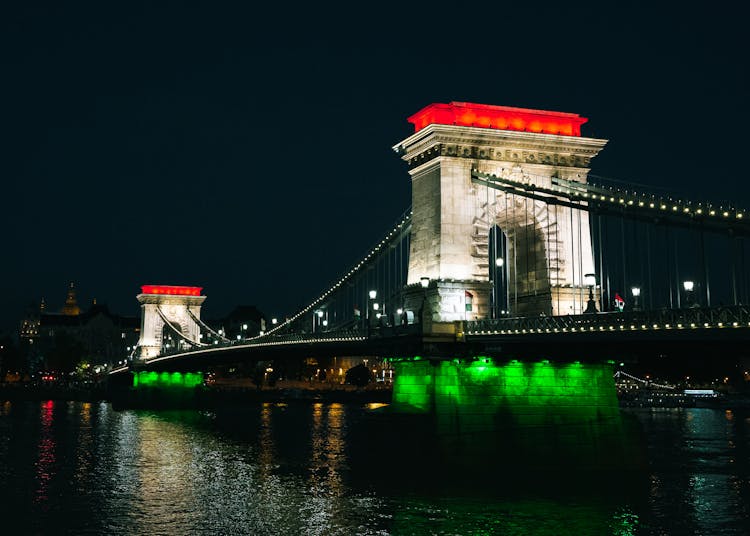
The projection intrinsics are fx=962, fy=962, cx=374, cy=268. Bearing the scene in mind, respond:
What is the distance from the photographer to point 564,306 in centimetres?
4384

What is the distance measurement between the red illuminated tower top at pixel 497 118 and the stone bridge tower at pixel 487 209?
0.05 meters

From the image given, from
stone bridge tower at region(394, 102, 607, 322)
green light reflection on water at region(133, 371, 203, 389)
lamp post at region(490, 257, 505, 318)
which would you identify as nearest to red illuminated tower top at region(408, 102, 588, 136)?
stone bridge tower at region(394, 102, 607, 322)

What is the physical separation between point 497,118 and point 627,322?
1648 cm

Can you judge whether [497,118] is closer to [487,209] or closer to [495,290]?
[487,209]

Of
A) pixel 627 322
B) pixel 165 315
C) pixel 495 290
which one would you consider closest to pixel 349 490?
pixel 627 322

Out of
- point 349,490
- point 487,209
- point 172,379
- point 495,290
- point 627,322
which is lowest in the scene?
point 349,490

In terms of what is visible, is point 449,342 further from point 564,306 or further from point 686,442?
point 686,442

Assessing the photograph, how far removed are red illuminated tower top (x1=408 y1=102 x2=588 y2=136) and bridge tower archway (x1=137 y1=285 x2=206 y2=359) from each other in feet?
257

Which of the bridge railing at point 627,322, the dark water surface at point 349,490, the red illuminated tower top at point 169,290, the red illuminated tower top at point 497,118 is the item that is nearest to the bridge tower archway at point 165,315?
the red illuminated tower top at point 169,290

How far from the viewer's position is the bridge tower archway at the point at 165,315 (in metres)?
117

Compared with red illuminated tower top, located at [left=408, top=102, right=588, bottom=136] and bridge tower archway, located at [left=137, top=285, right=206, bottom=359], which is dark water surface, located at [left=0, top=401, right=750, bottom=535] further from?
bridge tower archway, located at [left=137, top=285, right=206, bottom=359]

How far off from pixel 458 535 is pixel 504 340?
1116 centimetres

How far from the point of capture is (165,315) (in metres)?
120

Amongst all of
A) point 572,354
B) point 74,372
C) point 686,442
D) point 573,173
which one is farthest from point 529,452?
point 74,372
